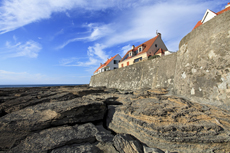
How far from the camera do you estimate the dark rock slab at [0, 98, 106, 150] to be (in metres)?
2.63

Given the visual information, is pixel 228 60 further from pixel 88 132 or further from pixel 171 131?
pixel 88 132

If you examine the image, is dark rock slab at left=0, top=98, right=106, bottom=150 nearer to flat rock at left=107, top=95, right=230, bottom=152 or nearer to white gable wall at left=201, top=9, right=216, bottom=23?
flat rock at left=107, top=95, right=230, bottom=152

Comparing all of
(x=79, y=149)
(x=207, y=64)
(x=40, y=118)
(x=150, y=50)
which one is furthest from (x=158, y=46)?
(x=79, y=149)

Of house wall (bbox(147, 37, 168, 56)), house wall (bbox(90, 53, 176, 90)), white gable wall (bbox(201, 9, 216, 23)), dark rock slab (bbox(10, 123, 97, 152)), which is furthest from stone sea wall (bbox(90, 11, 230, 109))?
house wall (bbox(147, 37, 168, 56))

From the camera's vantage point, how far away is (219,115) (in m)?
2.60

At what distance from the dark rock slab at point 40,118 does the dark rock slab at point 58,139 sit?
0.23m

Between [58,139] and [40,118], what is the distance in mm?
977

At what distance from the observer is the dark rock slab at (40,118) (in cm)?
263

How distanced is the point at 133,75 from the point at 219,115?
28.7 feet

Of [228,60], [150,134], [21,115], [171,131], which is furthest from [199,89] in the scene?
[21,115]

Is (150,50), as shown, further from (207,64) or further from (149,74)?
(207,64)

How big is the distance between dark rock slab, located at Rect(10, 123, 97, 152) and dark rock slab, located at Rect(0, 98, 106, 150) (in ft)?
0.75

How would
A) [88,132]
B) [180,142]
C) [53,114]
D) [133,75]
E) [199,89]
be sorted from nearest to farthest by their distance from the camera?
[180,142]
[88,132]
[53,114]
[199,89]
[133,75]

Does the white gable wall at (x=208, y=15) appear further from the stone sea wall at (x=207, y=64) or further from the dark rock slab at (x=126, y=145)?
the dark rock slab at (x=126, y=145)
